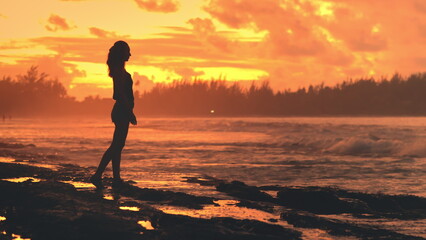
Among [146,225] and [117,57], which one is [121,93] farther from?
[146,225]

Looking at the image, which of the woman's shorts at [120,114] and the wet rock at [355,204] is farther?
the woman's shorts at [120,114]

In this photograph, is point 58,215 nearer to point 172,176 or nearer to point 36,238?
point 36,238

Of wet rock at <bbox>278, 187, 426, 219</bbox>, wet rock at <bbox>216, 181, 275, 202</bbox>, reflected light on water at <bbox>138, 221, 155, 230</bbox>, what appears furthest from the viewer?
wet rock at <bbox>216, 181, 275, 202</bbox>

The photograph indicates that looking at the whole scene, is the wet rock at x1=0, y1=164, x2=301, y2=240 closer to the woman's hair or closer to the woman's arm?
the woman's arm

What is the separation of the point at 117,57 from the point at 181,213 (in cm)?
313

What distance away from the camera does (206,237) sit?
5.44 m

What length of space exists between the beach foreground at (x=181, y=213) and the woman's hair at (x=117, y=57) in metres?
1.77

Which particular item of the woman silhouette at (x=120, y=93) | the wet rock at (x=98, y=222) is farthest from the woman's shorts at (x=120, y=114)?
the wet rock at (x=98, y=222)

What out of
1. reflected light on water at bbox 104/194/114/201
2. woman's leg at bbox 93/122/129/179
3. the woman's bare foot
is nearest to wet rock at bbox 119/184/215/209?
reflected light on water at bbox 104/194/114/201

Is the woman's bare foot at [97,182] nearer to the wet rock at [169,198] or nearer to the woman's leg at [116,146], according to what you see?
the woman's leg at [116,146]

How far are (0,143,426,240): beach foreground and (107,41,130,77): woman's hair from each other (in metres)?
1.77

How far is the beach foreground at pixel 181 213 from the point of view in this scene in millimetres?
5636

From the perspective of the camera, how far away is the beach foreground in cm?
564

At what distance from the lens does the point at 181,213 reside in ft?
23.2
